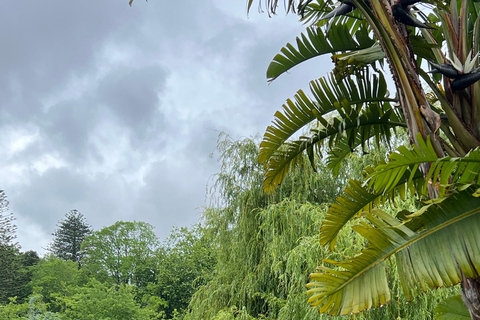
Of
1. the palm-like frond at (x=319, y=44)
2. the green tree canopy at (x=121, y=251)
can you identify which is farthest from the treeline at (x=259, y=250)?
the green tree canopy at (x=121, y=251)

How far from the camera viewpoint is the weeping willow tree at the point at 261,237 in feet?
17.1

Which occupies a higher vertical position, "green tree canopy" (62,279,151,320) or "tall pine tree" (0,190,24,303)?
"tall pine tree" (0,190,24,303)

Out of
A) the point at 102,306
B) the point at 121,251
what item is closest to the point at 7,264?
the point at 121,251

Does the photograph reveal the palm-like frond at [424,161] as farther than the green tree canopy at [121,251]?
No

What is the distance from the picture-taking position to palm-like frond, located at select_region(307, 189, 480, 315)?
1521 mm

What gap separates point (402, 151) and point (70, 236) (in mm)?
34217

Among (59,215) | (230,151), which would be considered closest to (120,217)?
(59,215)

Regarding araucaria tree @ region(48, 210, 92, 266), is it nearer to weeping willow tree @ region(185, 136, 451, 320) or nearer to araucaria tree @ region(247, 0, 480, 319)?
weeping willow tree @ region(185, 136, 451, 320)

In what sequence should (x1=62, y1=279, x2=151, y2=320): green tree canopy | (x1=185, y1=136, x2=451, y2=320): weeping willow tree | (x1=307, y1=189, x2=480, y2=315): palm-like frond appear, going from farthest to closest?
(x1=62, y1=279, x2=151, y2=320): green tree canopy, (x1=185, y1=136, x2=451, y2=320): weeping willow tree, (x1=307, y1=189, x2=480, y2=315): palm-like frond

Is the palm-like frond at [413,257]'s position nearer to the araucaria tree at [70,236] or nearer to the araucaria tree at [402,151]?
the araucaria tree at [402,151]

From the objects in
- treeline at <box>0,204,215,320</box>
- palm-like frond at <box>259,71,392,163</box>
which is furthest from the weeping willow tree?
treeline at <box>0,204,215,320</box>

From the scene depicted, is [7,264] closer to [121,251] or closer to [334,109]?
[121,251]

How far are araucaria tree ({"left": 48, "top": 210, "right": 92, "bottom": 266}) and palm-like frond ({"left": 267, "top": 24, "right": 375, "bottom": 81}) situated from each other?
105ft

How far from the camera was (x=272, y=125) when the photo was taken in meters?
2.89
